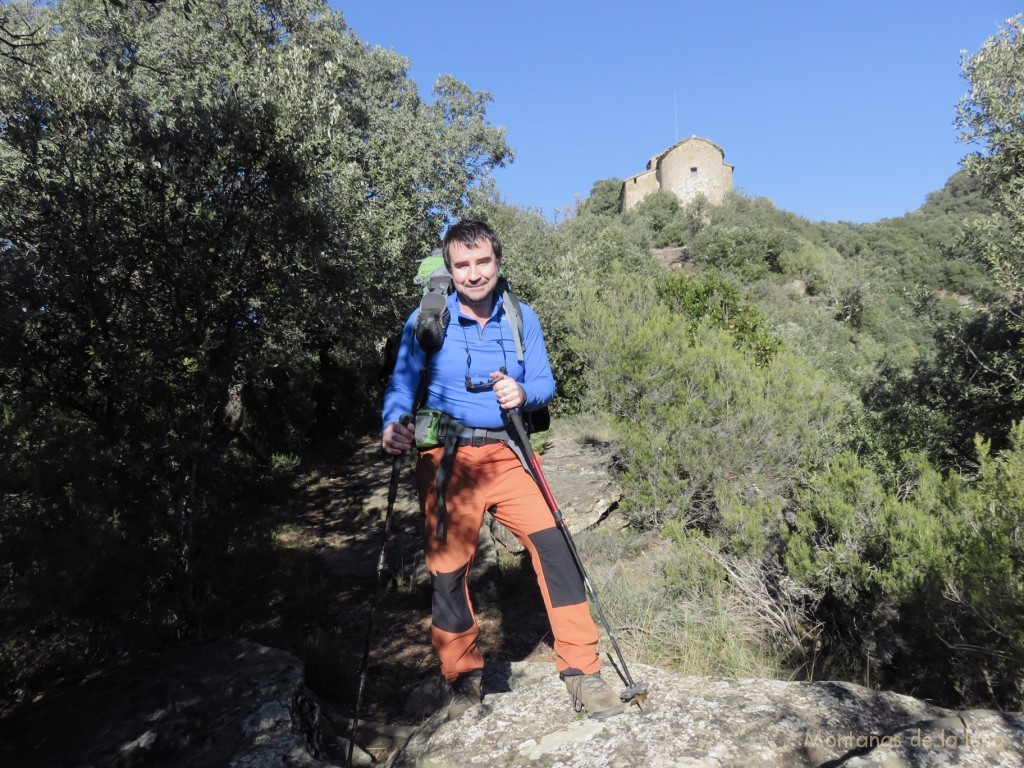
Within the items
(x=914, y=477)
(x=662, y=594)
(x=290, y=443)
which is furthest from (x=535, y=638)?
(x=290, y=443)

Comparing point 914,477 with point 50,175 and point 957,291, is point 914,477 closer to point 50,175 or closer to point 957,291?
point 50,175

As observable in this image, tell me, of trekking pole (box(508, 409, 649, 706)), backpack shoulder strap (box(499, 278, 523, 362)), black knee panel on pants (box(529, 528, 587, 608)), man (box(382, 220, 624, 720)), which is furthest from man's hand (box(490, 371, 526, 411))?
black knee panel on pants (box(529, 528, 587, 608))

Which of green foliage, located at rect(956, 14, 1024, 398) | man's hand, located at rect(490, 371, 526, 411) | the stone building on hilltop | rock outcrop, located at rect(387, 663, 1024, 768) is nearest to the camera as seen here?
rock outcrop, located at rect(387, 663, 1024, 768)

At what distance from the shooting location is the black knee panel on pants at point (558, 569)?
261 cm

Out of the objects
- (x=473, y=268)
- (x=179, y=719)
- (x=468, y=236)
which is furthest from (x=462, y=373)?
(x=179, y=719)

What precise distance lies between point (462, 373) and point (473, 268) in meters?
0.47

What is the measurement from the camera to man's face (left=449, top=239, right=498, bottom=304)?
276 cm

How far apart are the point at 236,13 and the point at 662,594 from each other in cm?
964

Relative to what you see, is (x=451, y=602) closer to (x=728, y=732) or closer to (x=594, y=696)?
(x=594, y=696)

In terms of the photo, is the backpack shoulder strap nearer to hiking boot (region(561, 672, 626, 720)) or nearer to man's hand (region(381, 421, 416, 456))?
man's hand (region(381, 421, 416, 456))

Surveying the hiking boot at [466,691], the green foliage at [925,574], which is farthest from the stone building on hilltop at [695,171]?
the hiking boot at [466,691]

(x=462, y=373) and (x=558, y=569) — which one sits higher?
(x=462, y=373)

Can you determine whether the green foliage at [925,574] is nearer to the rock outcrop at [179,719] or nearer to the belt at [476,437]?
the belt at [476,437]

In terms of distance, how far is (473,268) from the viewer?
9.05ft
